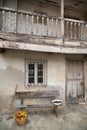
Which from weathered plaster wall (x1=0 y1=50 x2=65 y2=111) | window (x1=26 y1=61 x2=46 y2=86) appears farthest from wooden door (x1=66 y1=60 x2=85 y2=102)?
window (x1=26 y1=61 x2=46 y2=86)

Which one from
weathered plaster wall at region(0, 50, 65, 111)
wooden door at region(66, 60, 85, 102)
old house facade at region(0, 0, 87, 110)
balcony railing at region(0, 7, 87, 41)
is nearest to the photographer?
balcony railing at region(0, 7, 87, 41)

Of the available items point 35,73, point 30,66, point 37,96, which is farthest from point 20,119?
point 30,66

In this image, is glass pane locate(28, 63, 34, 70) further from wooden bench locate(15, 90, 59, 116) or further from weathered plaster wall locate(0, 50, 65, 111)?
wooden bench locate(15, 90, 59, 116)

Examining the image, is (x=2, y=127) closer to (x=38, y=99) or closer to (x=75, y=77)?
(x=38, y=99)

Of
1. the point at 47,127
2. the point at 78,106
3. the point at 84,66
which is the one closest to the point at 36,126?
the point at 47,127

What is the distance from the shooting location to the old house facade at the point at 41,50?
6914mm

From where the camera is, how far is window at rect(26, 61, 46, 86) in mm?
8148

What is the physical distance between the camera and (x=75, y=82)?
30.8 ft

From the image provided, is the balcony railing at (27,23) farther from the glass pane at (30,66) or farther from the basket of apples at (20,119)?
the basket of apples at (20,119)

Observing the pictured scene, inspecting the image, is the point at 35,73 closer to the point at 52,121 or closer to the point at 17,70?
the point at 17,70

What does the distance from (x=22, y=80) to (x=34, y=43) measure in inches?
81.6

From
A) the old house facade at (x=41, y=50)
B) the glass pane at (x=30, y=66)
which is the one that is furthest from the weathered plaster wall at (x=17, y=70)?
the glass pane at (x=30, y=66)

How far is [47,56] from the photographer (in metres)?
8.37

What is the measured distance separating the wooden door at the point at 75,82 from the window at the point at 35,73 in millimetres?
1636
